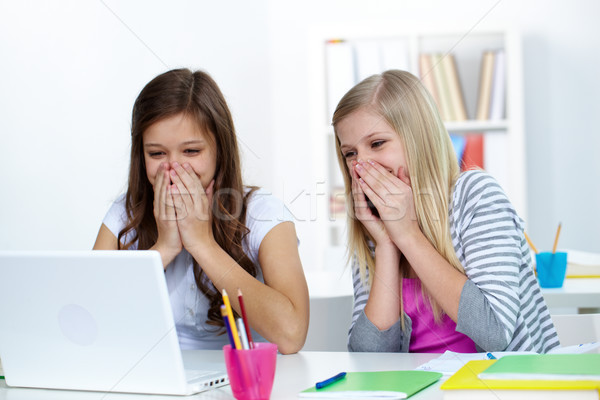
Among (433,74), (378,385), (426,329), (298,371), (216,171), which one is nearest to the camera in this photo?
(378,385)

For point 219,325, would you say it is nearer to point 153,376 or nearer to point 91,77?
point 153,376

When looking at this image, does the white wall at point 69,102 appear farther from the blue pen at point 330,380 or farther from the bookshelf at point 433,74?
the blue pen at point 330,380

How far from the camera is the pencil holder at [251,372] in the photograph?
0.70m

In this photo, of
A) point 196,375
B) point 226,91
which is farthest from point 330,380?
point 226,91

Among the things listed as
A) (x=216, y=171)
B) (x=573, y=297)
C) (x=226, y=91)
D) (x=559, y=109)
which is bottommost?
(x=573, y=297)

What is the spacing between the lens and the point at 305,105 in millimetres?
3289

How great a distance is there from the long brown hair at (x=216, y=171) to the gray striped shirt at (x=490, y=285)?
1.03 ft

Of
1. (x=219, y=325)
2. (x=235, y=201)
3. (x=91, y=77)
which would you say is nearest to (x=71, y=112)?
(x=91, y=77)

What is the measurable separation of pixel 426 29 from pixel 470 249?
6.17ft

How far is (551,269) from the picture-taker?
5.41 feet

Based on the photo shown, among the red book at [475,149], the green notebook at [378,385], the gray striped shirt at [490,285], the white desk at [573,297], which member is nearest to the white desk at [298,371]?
the green notebook at [378,385]

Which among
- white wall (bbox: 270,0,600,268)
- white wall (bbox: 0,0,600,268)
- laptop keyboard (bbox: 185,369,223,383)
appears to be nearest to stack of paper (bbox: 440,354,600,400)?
laptop keyboard (bbox: 185,369,223,383)

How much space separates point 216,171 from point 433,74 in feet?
5.55

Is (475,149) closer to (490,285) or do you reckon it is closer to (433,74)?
(433,74)
